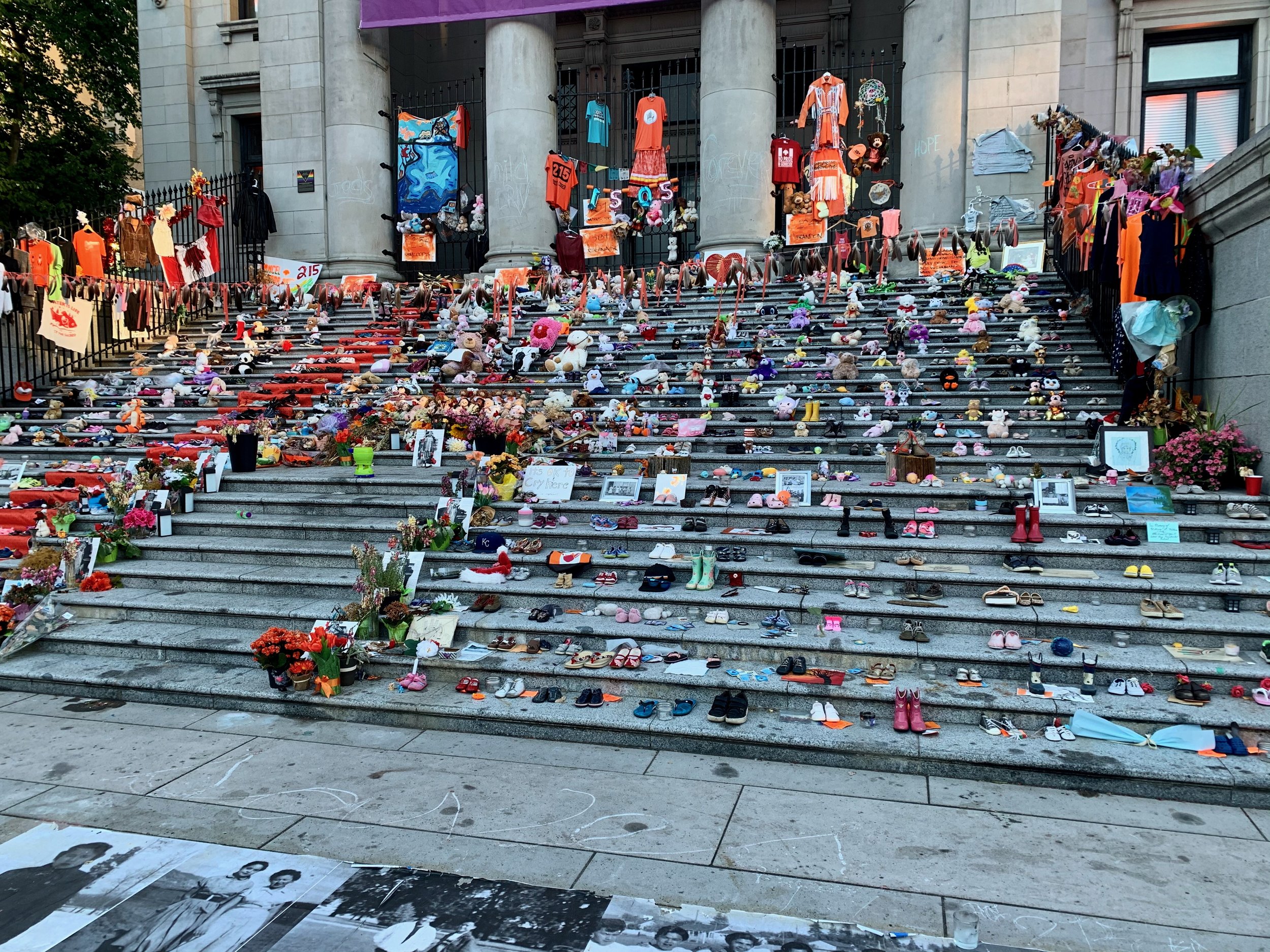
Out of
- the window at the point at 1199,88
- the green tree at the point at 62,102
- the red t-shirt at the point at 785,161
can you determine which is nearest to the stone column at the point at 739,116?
the red t-shirt at the point at 785,161

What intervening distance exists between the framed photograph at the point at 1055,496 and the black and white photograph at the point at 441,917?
6.33 m

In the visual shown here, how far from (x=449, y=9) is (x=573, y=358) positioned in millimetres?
10261

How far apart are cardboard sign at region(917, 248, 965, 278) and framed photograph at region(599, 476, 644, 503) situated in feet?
30.9

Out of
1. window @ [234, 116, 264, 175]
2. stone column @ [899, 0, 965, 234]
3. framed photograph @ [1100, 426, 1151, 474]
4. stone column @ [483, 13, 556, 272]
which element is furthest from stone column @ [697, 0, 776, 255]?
window @ [234, 116, 264, 175]

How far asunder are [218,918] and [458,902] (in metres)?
1.21

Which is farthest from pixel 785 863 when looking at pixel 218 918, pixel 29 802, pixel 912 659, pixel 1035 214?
pixel 1035 214

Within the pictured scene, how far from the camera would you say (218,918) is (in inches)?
169

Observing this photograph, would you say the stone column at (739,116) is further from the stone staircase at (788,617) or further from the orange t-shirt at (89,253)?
the orange t-shirt at (89,253)

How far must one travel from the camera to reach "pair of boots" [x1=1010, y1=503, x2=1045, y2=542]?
7.98m

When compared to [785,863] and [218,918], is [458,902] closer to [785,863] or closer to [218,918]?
[218,918]

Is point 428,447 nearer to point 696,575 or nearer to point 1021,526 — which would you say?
point 696,575

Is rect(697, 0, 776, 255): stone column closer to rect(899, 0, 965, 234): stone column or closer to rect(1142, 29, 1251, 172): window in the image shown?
rect(899, 0, 965, 234): stone column

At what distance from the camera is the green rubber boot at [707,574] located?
26.3 ft

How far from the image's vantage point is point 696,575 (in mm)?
8062
